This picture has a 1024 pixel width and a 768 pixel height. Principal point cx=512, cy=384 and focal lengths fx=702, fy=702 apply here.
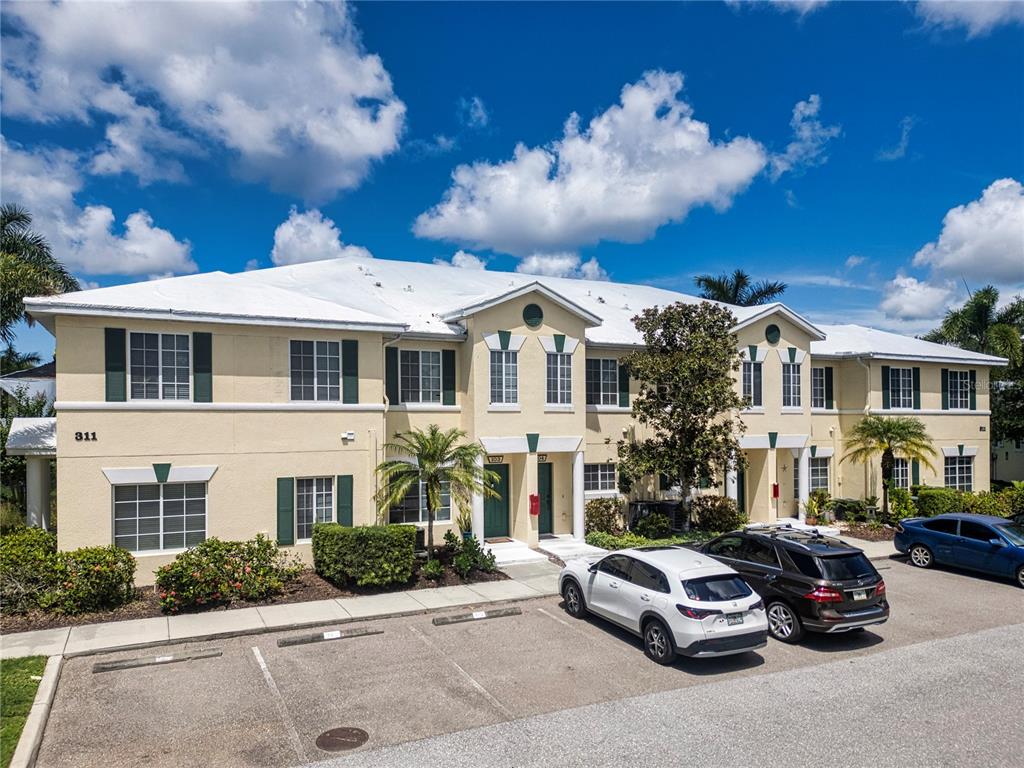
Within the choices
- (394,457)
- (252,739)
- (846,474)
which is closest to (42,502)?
(394,457)

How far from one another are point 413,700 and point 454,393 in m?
10.6

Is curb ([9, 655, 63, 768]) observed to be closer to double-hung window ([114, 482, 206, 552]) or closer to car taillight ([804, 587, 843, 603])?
double-hung window ([114, 482, 206, 552])

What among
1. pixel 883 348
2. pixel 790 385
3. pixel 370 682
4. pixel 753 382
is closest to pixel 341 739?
pixel 370 682

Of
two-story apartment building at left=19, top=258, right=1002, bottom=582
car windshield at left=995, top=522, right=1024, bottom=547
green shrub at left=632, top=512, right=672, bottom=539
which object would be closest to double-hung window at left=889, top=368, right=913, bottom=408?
two-story apartment building at left=19, top=258, right=1002, bottom=582

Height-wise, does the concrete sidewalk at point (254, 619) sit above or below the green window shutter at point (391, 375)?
below

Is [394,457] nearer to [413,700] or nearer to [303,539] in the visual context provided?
[303,539]

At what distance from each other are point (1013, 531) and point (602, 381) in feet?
37.1

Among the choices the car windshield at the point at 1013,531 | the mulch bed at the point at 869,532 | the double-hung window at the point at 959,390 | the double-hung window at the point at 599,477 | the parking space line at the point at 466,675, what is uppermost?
the double-hung window at the point at 959,390

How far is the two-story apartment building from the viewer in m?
15.2

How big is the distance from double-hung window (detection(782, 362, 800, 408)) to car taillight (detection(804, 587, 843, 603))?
43.6 ft

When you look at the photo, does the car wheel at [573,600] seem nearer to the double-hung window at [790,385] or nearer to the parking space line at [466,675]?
the parking space line at [466,675]

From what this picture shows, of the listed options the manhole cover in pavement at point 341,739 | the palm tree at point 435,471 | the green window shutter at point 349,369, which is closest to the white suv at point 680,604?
the palm tree at point 435,471

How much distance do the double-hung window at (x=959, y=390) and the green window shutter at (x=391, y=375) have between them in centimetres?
2249

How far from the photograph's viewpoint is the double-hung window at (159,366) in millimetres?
15469
